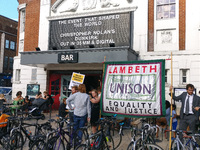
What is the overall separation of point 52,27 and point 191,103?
11.8 metres

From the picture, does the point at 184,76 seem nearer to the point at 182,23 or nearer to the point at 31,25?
the point at 182,23

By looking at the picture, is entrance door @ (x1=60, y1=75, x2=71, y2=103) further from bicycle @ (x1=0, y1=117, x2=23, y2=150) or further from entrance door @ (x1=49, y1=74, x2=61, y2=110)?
bicycle @ (x1=0, y1=117, x2=23, y2=150)

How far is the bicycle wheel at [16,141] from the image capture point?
520cm

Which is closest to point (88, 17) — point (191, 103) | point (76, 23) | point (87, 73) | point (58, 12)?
point (76, 23)

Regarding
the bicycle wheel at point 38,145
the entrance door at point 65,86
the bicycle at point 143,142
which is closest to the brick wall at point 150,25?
the entrance door at point 65,86

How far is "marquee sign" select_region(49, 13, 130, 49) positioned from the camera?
1275 centimetres

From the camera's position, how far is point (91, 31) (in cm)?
1346

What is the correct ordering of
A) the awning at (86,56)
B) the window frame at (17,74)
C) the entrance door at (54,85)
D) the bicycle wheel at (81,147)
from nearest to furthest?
the bicycle wheel at (81,147), the awning at (86,56), the entrance door at (54,85), the window frame at (17,74)

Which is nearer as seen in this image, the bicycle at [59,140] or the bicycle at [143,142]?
the bicycle at [143,142]

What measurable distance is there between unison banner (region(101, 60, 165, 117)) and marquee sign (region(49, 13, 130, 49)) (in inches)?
282

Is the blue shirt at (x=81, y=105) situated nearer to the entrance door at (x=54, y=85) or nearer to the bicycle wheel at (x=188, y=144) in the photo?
the bicycle wheel at (x=188, y=144)

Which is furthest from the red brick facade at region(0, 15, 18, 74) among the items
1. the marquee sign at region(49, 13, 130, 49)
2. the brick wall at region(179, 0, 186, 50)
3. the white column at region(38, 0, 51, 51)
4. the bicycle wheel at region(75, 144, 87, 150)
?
the bicycle wheel at region(75, 144, 87, 150)

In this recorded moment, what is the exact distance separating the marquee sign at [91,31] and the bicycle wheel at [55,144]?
8.08m

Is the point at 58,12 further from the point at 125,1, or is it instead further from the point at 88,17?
the point at 125,1
